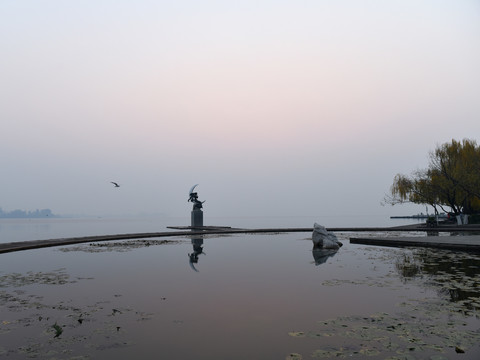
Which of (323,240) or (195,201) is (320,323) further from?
(195,201)

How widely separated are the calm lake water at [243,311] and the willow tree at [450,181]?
34.5m

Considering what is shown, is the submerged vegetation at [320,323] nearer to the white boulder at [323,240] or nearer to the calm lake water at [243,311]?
the calm lake water at [243,311]

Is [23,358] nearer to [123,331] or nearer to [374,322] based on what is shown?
[123,331]

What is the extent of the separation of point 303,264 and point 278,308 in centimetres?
721

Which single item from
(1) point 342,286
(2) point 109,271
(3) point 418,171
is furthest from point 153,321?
(3) point 418,171

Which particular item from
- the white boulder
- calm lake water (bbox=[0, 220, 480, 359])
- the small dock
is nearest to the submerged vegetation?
calm lake water (bbox=[0, 220, 480, 359])

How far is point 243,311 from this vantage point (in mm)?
7723

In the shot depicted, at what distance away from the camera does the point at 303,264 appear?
14.8 meters

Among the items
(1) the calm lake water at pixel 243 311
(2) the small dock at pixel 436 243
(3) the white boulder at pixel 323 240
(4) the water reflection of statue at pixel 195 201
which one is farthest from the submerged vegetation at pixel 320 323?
(4) the water reflection of statue at pixel 195 201

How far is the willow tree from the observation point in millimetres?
43031

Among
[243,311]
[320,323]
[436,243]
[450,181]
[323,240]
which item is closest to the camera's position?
[320,323]

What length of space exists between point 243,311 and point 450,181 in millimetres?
45400

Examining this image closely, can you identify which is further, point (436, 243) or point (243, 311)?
point (436, 243)

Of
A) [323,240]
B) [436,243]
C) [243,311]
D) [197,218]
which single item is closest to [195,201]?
[197,218]
